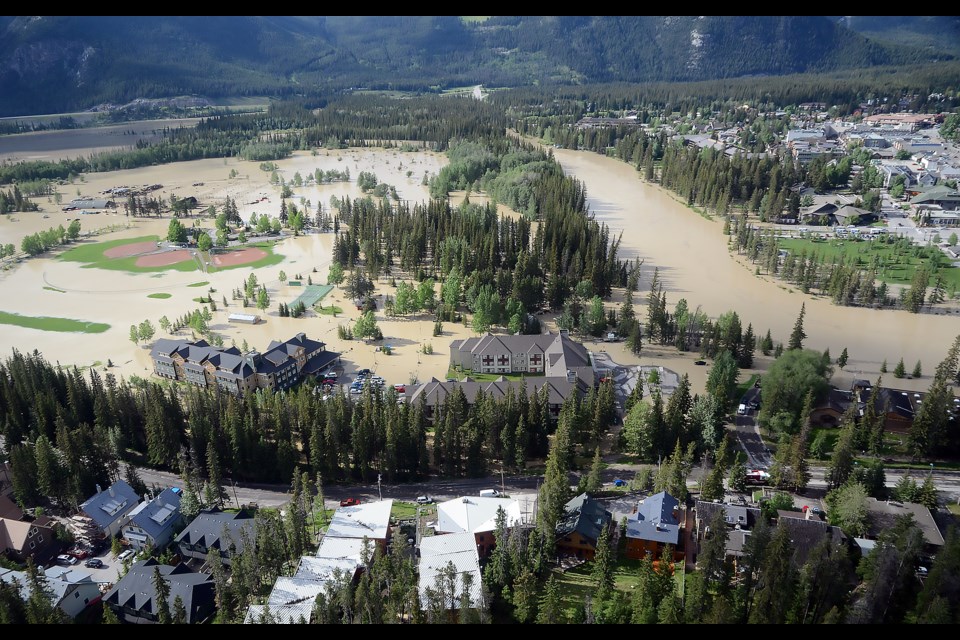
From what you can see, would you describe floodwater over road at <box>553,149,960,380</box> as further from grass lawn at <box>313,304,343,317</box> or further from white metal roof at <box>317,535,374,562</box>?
white metal roof at <box>317,535,374,562</box>

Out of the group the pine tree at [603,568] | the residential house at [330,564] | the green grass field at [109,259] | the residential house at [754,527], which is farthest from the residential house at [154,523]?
the green grass field at [109,259]

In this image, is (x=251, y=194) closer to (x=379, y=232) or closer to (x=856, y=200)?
(x=379, y=232)

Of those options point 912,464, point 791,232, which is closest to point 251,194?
point 791,232

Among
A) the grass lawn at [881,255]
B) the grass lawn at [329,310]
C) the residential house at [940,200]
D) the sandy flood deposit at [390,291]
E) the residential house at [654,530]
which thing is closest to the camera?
the residential house at [654,530]

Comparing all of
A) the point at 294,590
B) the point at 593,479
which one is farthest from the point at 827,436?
the point at 294,590

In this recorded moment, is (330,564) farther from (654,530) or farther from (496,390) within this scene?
(496,390)

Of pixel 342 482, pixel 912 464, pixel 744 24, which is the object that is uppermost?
pixel 744 24

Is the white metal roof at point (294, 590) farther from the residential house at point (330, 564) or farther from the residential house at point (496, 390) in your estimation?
the residential house at point (496, 390)
